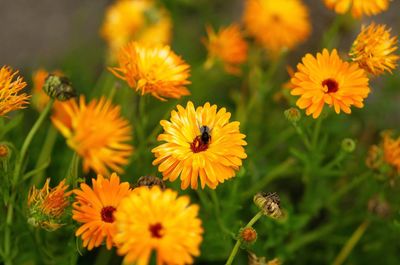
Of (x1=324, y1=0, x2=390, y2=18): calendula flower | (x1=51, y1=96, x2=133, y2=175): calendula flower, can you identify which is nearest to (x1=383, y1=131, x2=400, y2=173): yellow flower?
(x1=324, y1=0, x2=390, y2=18): calendula flower

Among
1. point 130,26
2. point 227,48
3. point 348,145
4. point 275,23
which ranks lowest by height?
point 348,145

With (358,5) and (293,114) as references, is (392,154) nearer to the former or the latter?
(293,114)

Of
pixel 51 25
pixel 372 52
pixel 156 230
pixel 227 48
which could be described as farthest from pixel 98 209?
pixel 51 25

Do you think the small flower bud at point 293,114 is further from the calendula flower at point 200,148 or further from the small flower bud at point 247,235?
the small flower bud at point 247,235

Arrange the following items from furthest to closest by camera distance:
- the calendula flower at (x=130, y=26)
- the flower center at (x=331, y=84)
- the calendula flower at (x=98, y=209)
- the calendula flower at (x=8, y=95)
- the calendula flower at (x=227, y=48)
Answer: the calendula flower at (x=130, y=26)
the calendula flower at (x=227, y=48)
the flower center at (x=331, y=84)
the calendula flower at (x=8, y=95)
the calendula flower at (x=98, y=209)

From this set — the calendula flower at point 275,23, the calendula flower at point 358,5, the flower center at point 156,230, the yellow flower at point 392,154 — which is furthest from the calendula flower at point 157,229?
the calendula flower at point 275,23

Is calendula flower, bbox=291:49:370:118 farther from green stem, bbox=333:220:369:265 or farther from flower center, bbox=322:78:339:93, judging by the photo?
green stem, bbox=333:220:369:265

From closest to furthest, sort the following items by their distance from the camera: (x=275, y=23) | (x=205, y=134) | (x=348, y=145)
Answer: (x=205, y=134)
(x=348, y=145)
(x=275, y=23)

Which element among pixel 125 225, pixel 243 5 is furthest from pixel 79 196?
pixel 243 5
